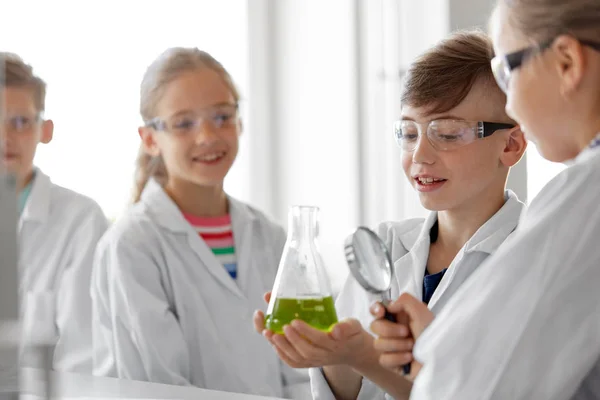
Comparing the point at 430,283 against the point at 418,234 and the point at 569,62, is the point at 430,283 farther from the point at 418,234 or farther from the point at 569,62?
the point at 569,62

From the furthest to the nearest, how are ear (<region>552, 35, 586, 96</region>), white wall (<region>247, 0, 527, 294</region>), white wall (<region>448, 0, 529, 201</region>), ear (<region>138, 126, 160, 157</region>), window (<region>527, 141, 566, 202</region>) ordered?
white wall (<region>247, 0, 527, 294</region>), window (<region>527, 141, 566, 202</region>), white wall (<region>448, 0, 529, 201</region>), ear (<region>138, 126, 160, 157</region>), ear (<region>552, 35, 586, 96</region>)

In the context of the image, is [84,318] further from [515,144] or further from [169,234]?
[515,144]

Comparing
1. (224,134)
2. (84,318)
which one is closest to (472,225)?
(224,134)

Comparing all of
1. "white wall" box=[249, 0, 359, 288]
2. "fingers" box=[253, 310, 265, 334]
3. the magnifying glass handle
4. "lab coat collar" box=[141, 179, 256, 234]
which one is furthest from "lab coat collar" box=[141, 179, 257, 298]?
"white wall" box=[249, 0, 359, 288]

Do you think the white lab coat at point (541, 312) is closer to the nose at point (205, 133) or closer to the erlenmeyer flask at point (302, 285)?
the erlenmeyer flask at point (302, 285)

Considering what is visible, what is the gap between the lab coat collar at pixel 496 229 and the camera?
175 cm

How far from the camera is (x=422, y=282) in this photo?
1.83 meters

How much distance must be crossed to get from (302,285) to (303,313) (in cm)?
6

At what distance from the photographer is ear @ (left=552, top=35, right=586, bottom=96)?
120cm

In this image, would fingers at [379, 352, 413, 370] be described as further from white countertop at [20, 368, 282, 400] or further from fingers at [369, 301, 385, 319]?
white countertop at [20, 368, 282, 400]

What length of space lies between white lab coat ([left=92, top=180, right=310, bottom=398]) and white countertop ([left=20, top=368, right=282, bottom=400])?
0.44 m

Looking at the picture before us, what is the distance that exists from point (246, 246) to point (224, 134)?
0.38m

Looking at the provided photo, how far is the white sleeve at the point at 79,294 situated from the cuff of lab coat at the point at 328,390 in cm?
92

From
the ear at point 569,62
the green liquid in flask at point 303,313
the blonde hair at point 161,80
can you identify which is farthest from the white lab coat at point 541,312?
the blonde hair at point 161,80
